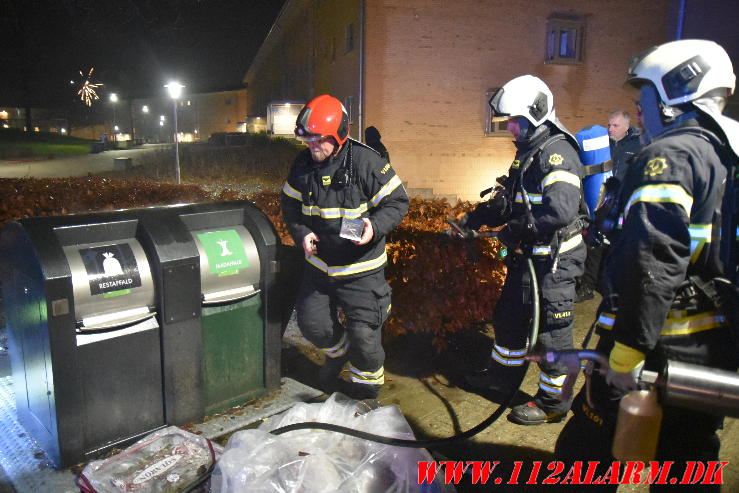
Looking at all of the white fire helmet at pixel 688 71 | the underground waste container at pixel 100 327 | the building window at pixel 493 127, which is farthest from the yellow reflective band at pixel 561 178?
the building window at pixel 493 127

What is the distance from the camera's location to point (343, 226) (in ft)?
10.9

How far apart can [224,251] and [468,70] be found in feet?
45.4

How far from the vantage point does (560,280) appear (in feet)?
11.6

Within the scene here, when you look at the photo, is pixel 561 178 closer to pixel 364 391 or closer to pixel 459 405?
pixel 459 405

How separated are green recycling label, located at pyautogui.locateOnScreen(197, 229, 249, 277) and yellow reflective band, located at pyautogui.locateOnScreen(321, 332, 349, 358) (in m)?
0.93

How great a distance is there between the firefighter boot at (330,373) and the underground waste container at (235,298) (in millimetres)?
427

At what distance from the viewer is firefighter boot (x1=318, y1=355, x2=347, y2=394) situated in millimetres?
3957

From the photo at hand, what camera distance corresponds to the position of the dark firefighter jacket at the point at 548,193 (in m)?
3.32

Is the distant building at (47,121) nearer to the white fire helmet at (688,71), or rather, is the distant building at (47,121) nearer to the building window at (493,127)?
the building window at (493,127)

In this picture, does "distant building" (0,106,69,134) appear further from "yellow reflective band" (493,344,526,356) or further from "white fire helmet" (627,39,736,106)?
"white fire helmet" (627,39,736,106)

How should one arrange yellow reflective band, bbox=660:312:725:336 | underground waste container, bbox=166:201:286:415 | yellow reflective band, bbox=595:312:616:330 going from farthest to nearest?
underground waste container, bbox=166:201:286:415 → yellow reflective band, bbox=595:312:616:330 → yellow reflective band, bbox=660:312:725:336

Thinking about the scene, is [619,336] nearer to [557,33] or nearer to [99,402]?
[99,402]

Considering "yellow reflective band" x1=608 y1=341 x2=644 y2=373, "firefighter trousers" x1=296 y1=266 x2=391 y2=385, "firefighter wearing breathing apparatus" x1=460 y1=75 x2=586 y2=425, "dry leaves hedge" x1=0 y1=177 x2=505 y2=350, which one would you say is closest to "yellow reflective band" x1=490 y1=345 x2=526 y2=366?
"firefighter wearing breathing apparatus" x1=460 y1=75 x2=586 y2=425

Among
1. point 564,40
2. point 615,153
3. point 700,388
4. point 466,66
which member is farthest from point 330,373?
point 564,40
